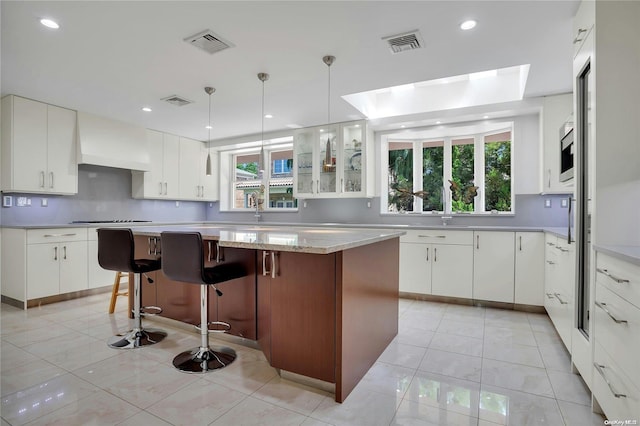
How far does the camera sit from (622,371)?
1.40 meters

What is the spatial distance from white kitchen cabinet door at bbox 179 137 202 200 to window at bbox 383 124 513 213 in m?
3.56

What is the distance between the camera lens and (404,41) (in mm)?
2547

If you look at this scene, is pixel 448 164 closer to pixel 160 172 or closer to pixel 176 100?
pixel 176 100

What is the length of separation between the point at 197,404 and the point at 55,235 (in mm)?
3325

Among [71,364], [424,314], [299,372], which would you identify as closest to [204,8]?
[299,372]

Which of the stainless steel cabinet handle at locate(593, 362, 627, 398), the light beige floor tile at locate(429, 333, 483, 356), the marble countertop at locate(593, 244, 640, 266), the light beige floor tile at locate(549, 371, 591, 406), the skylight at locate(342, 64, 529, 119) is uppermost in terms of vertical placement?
the skylight at locate(342, 64, 529, 119)

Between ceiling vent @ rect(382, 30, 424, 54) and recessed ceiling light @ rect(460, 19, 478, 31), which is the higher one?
recessed ceiling light @ rect(460, 19, 478, 31)

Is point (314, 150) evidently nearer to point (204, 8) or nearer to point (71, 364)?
point (204, 8)

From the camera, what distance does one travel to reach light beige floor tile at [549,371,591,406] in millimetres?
1848

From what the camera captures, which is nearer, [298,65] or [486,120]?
[298,65]

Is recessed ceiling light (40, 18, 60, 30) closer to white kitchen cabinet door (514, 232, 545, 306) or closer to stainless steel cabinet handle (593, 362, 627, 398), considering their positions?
stainless steel cabinet handle (593, 362, 627, 398)

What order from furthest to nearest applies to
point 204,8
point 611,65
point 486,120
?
point 486,120
point 204,8
point 611,65

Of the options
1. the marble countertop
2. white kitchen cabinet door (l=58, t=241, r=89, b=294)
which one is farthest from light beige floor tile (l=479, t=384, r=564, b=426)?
white kitchen cabinet door (l=58, t=241, r=89, b=294)

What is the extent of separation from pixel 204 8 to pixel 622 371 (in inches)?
120
